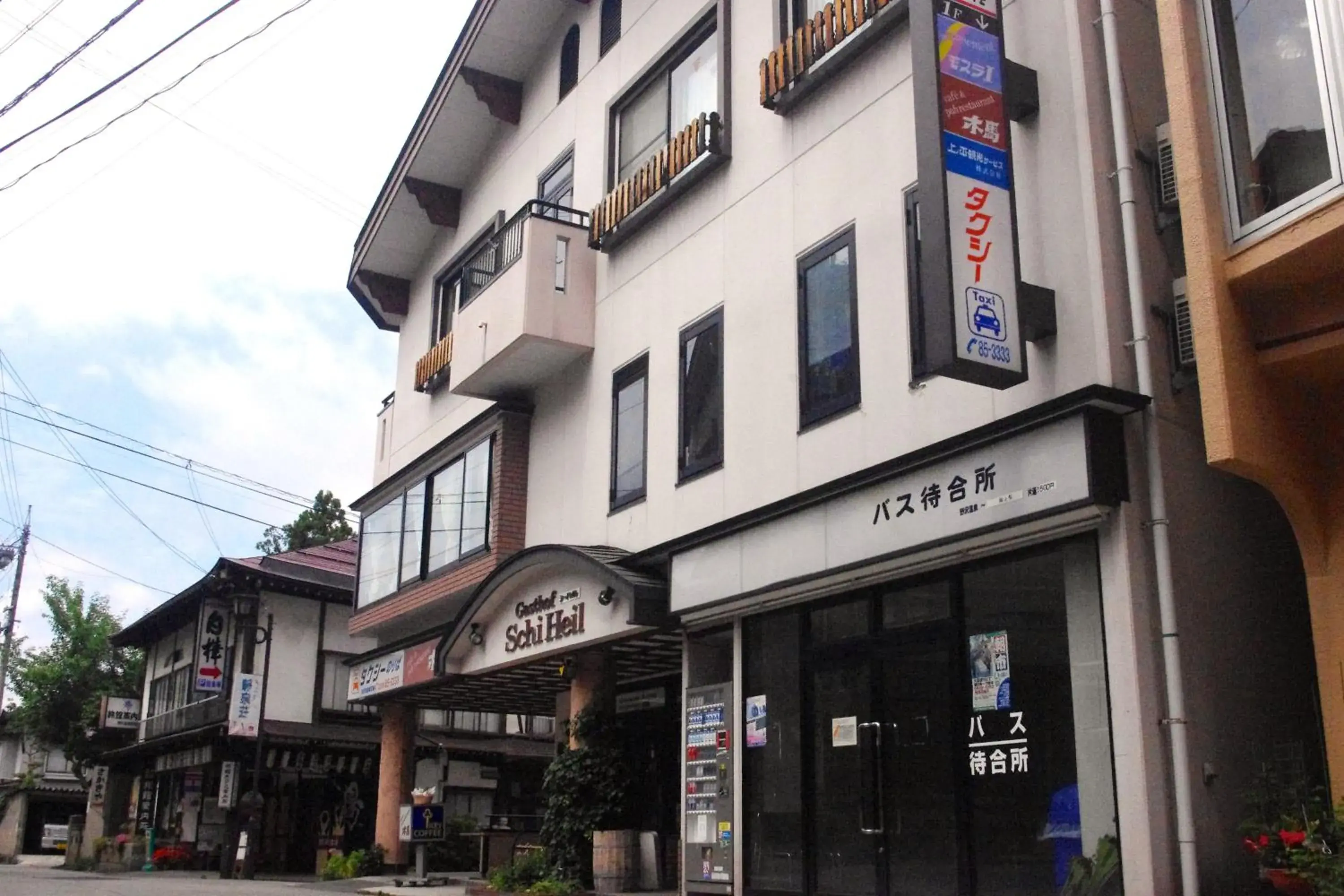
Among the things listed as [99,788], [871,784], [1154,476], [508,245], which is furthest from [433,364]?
[99,788]

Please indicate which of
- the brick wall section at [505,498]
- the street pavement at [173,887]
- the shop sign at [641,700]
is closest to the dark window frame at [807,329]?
the shop sign at [641,700]

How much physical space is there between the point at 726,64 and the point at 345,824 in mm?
21343

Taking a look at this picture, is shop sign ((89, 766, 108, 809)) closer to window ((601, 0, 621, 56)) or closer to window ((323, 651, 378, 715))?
window ((323, 651, 378, 715))

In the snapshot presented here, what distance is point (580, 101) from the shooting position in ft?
61.3

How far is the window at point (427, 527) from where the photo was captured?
1891 centimetres

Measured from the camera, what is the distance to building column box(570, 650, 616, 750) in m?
15.7

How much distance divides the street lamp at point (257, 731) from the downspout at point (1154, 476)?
21.5 meters

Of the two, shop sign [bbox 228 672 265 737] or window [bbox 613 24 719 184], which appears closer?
window [bbox 613 24 719 184]

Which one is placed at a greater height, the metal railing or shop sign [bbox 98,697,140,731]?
the metal railing

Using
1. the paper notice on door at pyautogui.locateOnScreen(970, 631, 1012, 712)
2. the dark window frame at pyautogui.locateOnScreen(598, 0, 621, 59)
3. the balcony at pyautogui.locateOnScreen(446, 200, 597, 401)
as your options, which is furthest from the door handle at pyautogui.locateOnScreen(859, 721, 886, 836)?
the dark window frame at pyautogui.locateOnScreen(598, 0, 621, 59)

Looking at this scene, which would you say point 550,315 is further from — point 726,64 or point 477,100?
point 477,100

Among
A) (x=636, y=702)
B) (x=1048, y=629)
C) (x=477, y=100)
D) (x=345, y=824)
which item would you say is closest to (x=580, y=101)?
(x=477, y=100)

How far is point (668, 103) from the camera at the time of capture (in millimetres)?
16266

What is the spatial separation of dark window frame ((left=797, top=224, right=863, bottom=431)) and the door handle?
291 cm
